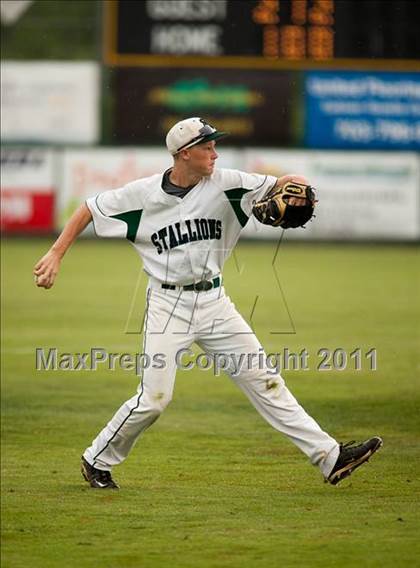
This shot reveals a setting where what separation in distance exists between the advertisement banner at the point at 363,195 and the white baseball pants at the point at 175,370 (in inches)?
755

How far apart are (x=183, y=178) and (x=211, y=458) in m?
1.92

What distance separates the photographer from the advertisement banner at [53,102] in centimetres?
2783

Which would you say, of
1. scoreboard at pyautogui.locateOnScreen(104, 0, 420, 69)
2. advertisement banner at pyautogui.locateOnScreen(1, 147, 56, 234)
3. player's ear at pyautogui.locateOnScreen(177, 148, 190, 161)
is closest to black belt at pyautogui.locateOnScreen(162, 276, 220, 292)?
player's ear at pyautogui.locateOnScreen(177, 148, 190, 161)

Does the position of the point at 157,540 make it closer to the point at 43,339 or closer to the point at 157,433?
the point at 157,433

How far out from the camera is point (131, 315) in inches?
645

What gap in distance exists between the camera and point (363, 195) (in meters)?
26.2

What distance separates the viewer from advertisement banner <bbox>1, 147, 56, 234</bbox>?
86.6 ft

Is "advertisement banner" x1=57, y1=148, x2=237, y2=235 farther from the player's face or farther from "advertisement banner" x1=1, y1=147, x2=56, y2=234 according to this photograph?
the player's face

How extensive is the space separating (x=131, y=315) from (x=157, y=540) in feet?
35.0

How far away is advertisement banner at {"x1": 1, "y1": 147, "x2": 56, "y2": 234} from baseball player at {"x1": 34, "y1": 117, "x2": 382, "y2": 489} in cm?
1974

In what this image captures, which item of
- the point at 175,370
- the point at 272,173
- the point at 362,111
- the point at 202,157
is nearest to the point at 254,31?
the point at 272,173
